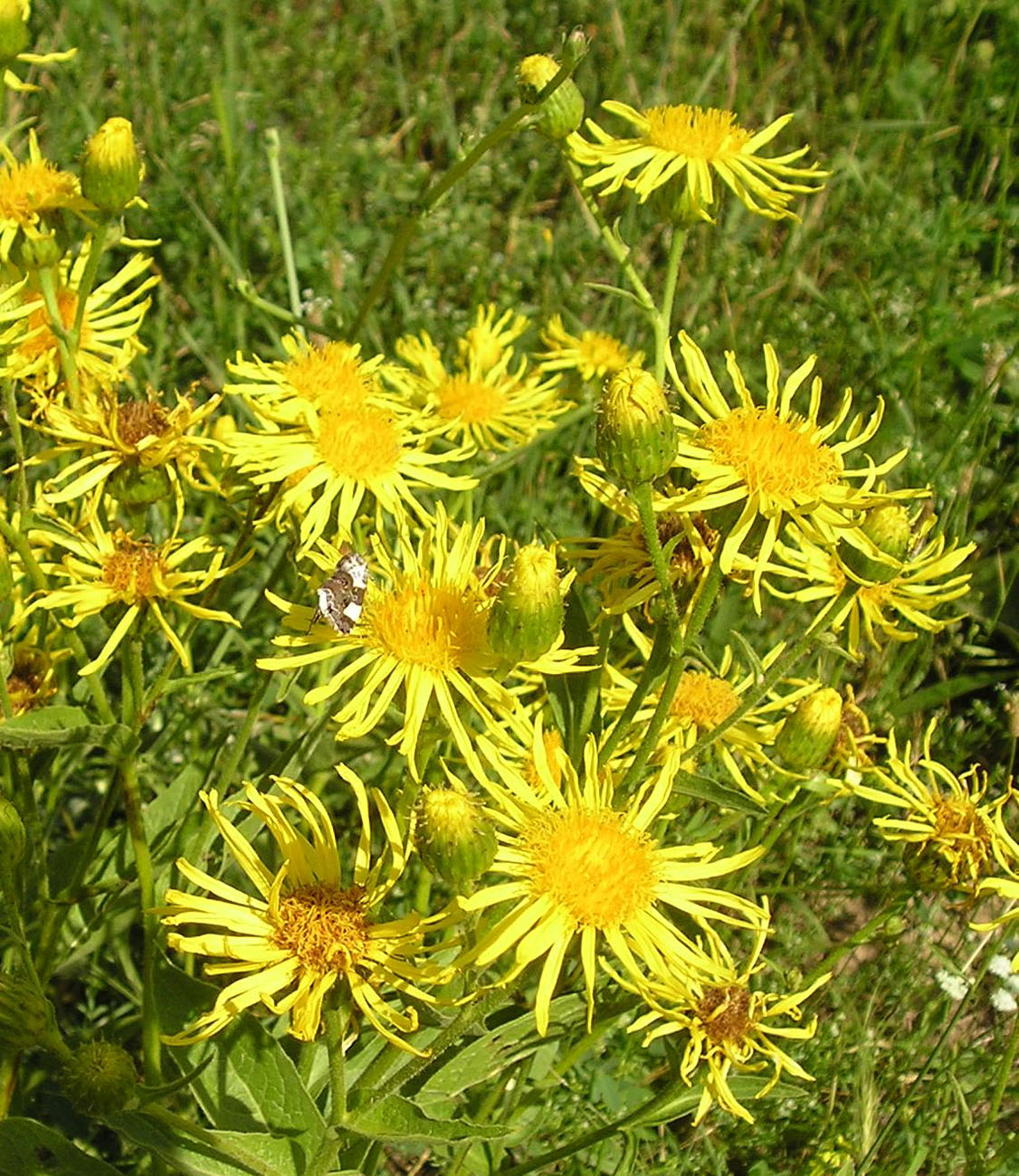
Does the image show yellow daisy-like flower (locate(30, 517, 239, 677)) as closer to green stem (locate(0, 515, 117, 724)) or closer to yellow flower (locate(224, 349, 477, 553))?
green stem (locate(0, 515, 117, 724))

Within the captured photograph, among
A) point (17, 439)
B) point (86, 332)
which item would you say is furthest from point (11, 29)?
point (17, 439)

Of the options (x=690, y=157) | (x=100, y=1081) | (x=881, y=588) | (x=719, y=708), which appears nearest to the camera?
(x=100, y=1081)

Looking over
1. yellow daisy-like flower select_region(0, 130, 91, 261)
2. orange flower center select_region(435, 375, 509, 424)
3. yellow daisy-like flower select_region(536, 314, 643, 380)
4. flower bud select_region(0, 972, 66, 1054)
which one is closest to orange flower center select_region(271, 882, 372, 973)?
flower bud select_region(0, 972, 66, 1054)

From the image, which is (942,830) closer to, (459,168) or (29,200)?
A: (459,168)

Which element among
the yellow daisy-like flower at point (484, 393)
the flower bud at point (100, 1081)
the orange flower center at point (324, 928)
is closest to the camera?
the orange flower center at point (324, 928)

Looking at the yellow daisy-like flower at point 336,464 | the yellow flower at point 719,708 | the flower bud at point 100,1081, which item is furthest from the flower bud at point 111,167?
the flower bud at point 100,1081

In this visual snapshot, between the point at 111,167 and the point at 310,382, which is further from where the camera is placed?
the point at 310,382

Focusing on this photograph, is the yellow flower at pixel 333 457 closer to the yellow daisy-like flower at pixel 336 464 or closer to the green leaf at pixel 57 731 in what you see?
the yellow daisy-like flower at pixel 336 464

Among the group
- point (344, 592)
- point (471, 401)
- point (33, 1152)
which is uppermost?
point (344, 592)
